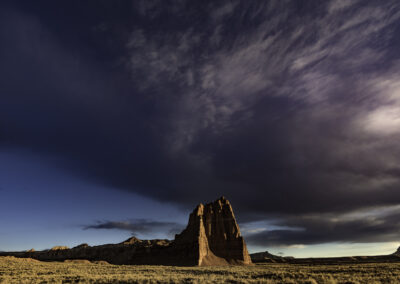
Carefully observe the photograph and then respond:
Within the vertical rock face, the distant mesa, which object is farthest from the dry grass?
the vertical rock face

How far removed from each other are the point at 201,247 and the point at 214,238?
14271 mm

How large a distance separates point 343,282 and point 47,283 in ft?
108

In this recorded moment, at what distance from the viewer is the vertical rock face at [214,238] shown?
8025 centimetres

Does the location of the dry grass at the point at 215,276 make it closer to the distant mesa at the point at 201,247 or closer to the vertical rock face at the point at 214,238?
the distant mesa at the point at 201,247

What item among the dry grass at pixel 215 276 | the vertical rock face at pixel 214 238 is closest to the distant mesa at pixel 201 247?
the vertical rock face at pixel 214 238

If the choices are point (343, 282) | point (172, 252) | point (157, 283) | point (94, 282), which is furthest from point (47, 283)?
point (172, 252)

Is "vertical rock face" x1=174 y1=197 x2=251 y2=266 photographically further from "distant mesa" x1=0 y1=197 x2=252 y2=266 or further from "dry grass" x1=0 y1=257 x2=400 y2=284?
"dry grass" x1=0 y1=257 x2=400 y2=284

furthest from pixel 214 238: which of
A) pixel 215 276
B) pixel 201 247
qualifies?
pixel 215 276

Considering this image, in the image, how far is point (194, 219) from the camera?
A: 91.8 meters

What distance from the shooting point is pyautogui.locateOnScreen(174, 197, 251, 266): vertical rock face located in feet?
263

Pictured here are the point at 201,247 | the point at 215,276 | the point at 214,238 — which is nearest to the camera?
the point at 215,276

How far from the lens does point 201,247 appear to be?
7906 centimetres

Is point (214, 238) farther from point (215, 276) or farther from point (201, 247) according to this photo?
point (215, 276)

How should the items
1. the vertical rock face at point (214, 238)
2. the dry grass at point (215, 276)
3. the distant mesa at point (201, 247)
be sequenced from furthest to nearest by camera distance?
the distant mesa at point (201, 247)
the vertical rock face at point (214, 238)
the dry grass at point (215, 276)
